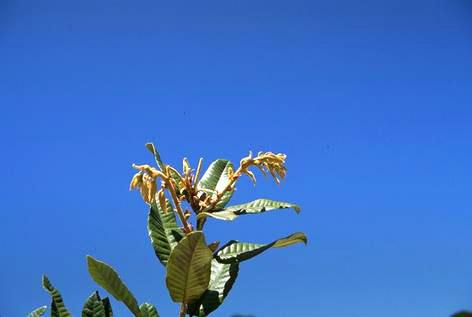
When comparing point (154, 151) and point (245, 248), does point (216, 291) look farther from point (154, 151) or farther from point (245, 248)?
point (154, 151)

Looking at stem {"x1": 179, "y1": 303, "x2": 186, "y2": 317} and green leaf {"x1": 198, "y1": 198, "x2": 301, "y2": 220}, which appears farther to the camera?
green leaf {"x1": 198, "y1": 198, "x2": 301, "y2": 220}

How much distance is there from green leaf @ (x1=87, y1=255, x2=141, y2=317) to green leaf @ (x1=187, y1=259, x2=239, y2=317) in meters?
0.27

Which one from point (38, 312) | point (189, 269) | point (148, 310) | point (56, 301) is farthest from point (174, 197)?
point (38, 312)

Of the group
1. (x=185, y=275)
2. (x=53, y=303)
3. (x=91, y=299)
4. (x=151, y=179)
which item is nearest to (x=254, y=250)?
(x=185, y=275)

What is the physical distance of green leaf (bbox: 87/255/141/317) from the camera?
244 centimetres

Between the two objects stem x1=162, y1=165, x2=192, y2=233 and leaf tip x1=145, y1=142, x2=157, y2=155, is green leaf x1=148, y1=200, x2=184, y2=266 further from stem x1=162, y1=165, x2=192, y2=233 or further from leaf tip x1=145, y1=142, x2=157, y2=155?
leaf tip x1=145, y1=142, x2=157, y2=155

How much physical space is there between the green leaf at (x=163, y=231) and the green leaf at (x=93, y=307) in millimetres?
416

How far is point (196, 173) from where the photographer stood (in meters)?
2.70

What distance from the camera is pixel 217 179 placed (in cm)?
299

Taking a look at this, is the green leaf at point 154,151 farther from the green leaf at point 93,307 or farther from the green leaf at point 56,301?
the green leaf at point 56,301

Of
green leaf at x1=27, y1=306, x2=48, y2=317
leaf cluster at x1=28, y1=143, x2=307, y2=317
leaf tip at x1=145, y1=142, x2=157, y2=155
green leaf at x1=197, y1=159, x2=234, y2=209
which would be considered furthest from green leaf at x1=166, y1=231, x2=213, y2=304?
green leaf at x1=27, y1=306, x2=48, y2=317

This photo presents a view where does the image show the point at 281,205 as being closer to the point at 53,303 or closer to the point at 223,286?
the point at 223,286

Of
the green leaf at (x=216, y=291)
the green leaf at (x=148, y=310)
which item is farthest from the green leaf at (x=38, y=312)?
the green leaf at (x=216, y=291)

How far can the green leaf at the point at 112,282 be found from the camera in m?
2.44
